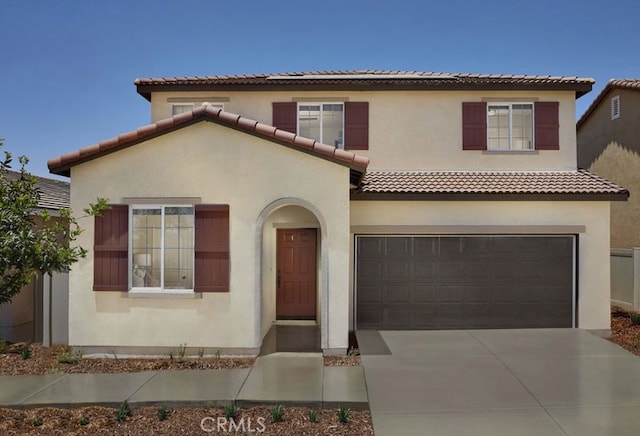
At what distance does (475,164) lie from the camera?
39.6 ft

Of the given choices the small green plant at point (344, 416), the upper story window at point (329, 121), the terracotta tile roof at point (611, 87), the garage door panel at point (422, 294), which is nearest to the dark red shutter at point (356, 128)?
the upper story window at point (329, 121)

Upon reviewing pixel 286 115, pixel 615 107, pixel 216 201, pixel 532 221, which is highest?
pixel 615 107

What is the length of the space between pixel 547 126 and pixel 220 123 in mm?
8911

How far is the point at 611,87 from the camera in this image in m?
15.8

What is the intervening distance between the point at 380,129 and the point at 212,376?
25.7 feet

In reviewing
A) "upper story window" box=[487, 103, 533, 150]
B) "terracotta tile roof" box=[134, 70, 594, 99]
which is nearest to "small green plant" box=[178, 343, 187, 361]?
"terracotta tile roof" box=[134, 70, 594, 99]

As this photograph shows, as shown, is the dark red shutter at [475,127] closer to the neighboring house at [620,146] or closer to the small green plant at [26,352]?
the neighboring house at [620,146]

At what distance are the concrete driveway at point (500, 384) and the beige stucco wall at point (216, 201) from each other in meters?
1.63

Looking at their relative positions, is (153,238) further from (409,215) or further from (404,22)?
(404,22)

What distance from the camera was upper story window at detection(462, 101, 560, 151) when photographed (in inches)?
473

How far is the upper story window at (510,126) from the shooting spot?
12016 millimetres

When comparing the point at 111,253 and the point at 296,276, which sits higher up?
the point at 111,253

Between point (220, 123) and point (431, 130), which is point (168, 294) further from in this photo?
point (431, 130)

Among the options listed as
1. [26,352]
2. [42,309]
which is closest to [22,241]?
[26,352]
